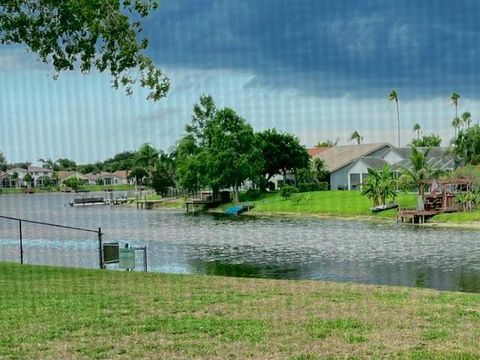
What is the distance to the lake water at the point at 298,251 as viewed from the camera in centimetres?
2416

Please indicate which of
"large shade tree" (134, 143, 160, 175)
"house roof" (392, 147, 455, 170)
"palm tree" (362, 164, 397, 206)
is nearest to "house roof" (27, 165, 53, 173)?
"large shade tree" (134, 143, 160, 175)

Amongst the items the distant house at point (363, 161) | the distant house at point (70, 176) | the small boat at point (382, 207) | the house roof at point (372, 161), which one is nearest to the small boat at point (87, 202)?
the distant house at point (363, 161)

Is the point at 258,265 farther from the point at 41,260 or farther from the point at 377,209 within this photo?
the point at 377,209

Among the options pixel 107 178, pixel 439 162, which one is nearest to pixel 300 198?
pixel 439 162

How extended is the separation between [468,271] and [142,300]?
1624cm

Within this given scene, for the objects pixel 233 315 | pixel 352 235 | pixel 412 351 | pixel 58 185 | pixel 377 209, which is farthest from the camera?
pixel 58 185

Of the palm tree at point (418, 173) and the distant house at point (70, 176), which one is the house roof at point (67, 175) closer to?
the distant house at point (70, 176)

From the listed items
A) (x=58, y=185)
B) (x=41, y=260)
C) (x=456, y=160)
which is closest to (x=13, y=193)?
(x=58, y=185)

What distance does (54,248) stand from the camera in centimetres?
3241

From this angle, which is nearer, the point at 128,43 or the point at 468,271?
the point at 128,43

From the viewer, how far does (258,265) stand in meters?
27.0

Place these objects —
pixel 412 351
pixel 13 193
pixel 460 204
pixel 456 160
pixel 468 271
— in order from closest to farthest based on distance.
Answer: pixel 412 351 < pixel 468 271 < pixel 460 204 < pixel 456 160 < pixel 13 193

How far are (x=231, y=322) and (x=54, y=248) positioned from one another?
24858 millimetres

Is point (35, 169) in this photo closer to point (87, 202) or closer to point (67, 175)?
point (67, 175)
